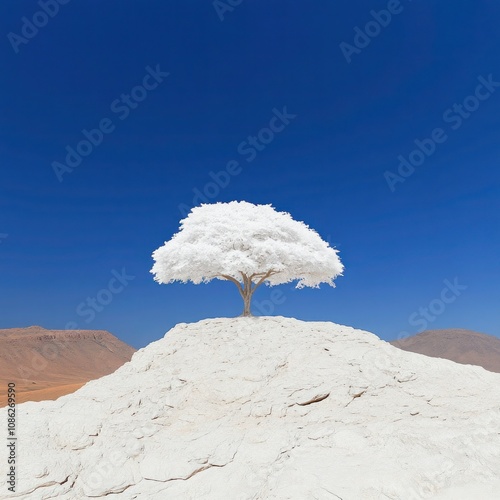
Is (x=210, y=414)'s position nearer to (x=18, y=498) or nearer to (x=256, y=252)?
(x=18, y=498)

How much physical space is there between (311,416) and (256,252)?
778 cm

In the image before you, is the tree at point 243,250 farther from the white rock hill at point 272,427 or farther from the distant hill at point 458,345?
the distant hill at point 458,345

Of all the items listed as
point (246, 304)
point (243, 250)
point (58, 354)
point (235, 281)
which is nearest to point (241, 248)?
point (243, 250)

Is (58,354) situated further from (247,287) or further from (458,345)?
(458,345)

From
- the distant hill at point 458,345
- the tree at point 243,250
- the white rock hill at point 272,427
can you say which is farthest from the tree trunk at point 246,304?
the distant hill at point 458,345

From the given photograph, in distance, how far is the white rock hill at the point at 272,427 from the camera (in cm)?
768

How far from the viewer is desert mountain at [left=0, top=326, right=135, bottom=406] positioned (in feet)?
166

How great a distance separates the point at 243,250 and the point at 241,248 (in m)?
0.12

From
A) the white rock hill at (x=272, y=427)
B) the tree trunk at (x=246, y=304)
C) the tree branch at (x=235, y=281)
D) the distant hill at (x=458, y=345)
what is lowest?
the white rock hill at (x=272, y=427)

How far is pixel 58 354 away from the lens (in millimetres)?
59781

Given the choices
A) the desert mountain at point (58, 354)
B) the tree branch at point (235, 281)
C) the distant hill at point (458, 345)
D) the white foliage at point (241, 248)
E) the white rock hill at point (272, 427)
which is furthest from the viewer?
the distant hill at point (458, 345)

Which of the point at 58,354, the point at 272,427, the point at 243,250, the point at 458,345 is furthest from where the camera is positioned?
the point at 58,354

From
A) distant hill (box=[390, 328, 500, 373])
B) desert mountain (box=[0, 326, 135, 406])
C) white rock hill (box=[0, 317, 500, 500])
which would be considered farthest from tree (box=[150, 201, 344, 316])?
distant hill (box=[390, 328, 500, 373])

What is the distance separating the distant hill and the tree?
39.9 metres
